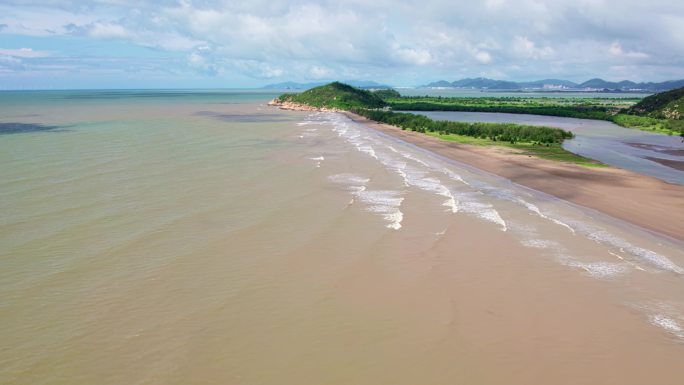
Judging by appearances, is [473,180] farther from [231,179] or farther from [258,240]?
[258,240]

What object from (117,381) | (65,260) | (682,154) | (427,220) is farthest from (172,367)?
(682,154)

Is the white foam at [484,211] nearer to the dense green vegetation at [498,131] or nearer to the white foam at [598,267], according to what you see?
the white foam at [598,267]

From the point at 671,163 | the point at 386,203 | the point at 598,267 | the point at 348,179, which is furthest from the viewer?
the point at 671,163

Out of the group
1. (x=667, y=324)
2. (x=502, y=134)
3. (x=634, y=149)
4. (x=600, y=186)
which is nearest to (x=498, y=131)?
(x=502, y=134)

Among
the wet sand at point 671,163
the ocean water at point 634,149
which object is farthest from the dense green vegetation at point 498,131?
the wet sand at point 671,163

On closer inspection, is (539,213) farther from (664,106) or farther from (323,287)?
(664,106)
